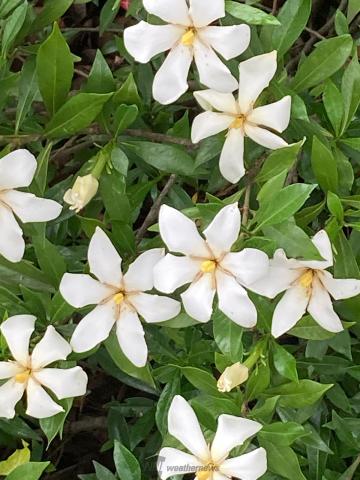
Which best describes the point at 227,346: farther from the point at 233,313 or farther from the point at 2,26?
the point at 2,26

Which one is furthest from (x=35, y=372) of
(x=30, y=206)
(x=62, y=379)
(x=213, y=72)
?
(x=213, y=72)

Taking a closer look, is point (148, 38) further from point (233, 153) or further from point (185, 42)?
point (233, 153)

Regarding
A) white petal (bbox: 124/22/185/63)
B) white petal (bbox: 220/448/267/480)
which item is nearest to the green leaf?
white petal (bbox: 124/22/185/63)

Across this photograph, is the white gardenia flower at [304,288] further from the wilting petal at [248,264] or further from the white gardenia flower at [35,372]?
the white gardenia flower at [35,372]

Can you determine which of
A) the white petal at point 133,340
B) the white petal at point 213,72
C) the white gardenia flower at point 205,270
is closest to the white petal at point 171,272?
the white gardenia flower at point 205,270

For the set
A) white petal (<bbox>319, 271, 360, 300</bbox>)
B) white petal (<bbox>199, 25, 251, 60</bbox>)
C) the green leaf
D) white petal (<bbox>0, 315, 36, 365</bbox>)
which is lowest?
white petal (<bbox>0, 315, 36, 365</bbox>)

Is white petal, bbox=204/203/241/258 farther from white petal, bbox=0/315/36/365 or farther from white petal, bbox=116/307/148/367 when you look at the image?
white petal, bbox=0/315/36/365

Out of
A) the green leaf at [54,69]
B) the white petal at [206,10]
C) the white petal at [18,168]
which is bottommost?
the white petal at [18,168]
